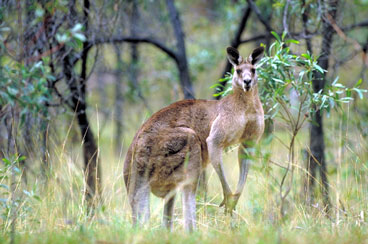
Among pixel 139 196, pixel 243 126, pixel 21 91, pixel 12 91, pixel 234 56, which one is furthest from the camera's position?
pixel 234 56

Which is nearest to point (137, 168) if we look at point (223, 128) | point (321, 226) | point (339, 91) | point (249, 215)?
point (223, 128)

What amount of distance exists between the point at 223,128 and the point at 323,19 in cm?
243

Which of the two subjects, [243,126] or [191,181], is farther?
[243,126]

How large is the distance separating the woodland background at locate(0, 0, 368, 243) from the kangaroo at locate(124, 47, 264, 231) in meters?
0.21

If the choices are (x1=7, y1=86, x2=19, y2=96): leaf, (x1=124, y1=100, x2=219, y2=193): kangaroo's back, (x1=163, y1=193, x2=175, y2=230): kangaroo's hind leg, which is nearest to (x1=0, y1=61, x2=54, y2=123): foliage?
(x1=7, y1=86, x2=19, y2=96): leaf

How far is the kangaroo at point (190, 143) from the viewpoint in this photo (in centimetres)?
438

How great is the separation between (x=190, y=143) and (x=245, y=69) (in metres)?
0.92

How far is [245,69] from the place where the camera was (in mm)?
4656

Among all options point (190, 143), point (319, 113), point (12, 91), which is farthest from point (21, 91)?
point (319, 113)

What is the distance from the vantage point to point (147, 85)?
31.7ft

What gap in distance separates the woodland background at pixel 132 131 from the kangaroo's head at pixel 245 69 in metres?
0.15

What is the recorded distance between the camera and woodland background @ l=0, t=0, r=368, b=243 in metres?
3.77

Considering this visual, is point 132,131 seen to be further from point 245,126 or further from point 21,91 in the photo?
point 21,91

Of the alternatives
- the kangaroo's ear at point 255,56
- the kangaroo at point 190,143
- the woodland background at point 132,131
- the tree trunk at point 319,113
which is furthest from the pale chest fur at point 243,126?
the tree trunk at point 319,113
